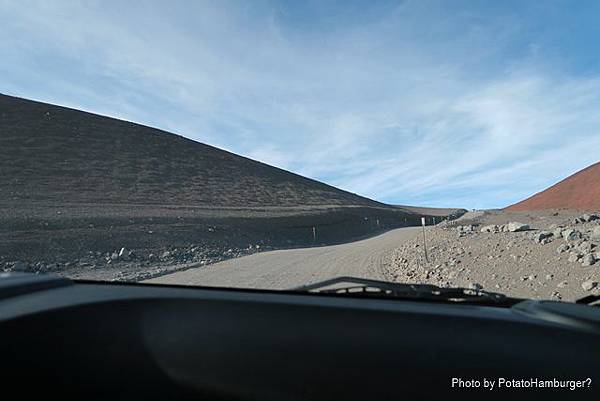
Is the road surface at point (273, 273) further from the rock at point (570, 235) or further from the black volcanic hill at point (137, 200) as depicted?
the rock at point (570, 235)

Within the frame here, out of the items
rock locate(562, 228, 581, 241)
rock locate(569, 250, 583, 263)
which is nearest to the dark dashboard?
rock locate(569, 250, 583, 263)

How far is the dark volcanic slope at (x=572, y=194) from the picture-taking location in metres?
96.2

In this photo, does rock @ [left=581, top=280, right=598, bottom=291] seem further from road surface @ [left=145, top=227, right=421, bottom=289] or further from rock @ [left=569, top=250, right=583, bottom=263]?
road surface @ [left=145, top=227, right=421, bottom=289]

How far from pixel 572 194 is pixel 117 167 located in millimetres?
86651

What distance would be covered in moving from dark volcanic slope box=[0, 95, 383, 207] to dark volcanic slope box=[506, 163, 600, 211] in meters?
47.6

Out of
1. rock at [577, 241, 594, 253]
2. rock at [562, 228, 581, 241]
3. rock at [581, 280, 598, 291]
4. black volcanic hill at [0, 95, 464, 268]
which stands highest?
black volcanic hill at [0, 95, 464, 268]

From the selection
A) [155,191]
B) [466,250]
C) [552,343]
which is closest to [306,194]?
[155,191]

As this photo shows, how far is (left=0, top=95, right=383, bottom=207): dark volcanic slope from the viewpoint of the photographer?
47000 millimetres

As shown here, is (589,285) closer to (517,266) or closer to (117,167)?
(517,266)

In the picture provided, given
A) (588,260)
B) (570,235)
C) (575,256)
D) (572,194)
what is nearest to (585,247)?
(575,256)

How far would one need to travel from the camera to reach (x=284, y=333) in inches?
81.7

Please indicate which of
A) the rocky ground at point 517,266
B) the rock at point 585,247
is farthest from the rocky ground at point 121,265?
the rock at point 585,247

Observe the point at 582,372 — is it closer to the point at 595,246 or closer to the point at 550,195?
the point at 595,246

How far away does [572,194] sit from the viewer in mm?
104062
